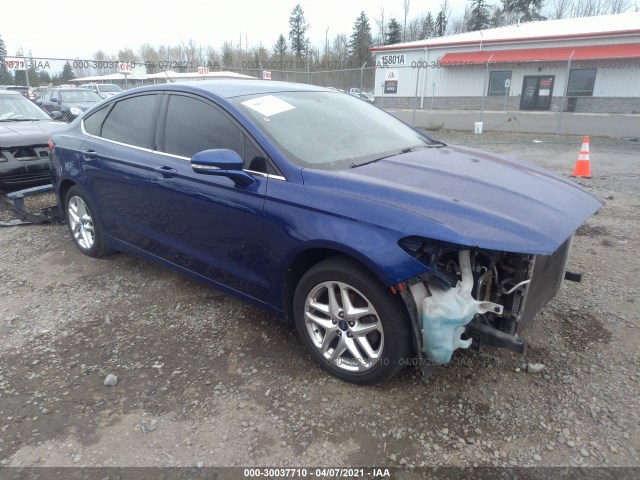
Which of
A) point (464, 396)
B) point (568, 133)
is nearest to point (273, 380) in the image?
point (464, 396)

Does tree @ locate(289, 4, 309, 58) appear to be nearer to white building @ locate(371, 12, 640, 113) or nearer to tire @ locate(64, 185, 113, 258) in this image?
white building @ locate(371, 12, 640, 113)

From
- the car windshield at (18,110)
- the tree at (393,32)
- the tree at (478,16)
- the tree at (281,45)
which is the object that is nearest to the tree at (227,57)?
the tree at (281,45)

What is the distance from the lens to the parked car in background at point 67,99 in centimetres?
1673

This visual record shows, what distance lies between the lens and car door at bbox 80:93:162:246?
368 cm

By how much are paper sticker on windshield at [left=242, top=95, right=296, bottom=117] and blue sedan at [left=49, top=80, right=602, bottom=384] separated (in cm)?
2

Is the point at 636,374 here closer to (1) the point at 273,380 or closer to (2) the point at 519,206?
(2) the point at 519,206

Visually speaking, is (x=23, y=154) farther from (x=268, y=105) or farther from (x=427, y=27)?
(x=427, y=27)

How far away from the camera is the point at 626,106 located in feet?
74.4

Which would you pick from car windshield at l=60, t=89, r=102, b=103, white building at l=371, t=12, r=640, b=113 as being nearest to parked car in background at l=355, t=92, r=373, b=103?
white building at l=371, t=12, r=640, b=113

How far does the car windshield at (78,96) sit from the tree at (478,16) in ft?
161

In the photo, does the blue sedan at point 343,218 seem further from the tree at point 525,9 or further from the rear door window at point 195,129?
the tree at point 525,9

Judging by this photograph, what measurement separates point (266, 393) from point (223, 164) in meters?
1.39

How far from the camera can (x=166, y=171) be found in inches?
134

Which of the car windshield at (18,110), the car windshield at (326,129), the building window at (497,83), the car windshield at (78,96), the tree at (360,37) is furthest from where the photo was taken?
the tree at (360,37)
